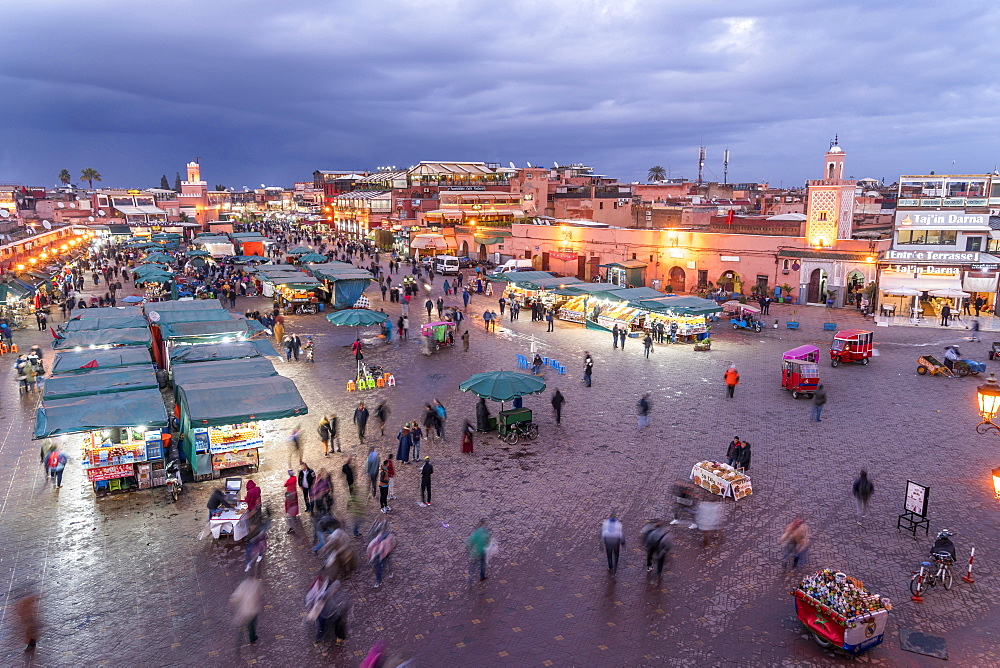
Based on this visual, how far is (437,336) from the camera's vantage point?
26.5 meters

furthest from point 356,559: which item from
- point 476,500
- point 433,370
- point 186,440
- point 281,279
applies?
point 281,279

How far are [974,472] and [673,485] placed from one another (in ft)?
22.0

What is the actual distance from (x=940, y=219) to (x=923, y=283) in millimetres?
3428

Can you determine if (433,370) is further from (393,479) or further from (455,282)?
(455,282)

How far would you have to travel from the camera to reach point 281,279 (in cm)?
3422

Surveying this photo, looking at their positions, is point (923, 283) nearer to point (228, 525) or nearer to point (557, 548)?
point (557, 548)

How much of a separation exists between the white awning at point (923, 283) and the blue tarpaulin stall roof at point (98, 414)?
3308 cm

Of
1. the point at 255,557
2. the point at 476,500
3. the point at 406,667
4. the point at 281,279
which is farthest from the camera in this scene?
the point at 281,279

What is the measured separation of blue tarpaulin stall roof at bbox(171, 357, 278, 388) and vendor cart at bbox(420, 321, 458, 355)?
358 inches

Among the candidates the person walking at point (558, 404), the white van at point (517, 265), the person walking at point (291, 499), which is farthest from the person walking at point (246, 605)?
the white van at point (517, 265)

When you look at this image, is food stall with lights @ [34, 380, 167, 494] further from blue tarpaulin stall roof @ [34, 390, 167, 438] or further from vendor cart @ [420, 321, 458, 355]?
vendor cart @ [420, 321, 458, 355]

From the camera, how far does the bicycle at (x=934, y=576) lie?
990 cm

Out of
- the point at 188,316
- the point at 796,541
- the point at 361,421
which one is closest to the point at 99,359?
the point at 188,316

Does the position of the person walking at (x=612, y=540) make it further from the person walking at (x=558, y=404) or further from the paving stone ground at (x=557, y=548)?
the person walking at (x=558, y=404)
